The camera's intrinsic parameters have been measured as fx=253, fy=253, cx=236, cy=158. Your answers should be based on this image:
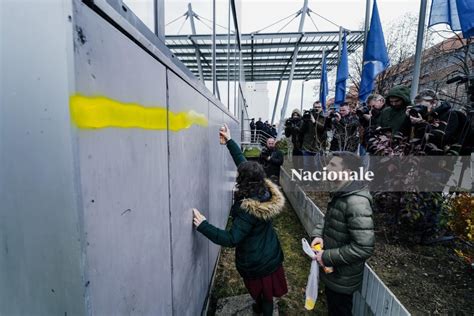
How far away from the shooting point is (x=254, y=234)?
2209 mm

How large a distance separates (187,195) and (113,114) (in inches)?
43.1

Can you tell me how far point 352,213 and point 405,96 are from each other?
248 centimetres

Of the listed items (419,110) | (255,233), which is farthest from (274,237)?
(419,110)

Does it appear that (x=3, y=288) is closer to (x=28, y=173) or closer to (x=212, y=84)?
(x=28, y=173)

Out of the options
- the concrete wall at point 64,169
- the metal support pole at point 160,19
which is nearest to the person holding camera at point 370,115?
the metal support pole at point 160,19

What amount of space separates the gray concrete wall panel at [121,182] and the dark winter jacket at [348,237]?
1.42 m

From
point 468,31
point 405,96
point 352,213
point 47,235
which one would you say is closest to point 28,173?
point 47,235

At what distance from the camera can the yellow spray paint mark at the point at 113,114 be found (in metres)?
0.64

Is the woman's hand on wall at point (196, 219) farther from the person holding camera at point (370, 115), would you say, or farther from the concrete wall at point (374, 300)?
the person holding camera at point (370, 115)

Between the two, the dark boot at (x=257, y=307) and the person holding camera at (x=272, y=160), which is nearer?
the dark boot at (x=257, y=307)

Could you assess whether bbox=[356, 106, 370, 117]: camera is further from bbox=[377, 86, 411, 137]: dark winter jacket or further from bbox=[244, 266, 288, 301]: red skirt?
bbox=[244, 266, 288, 301]: red skirt

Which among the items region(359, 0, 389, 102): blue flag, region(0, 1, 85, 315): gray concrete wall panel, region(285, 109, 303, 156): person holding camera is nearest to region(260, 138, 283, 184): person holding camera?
region(285, 109, 303, 156): person holding camera

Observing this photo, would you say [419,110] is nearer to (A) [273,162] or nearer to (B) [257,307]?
(B) [257,307]

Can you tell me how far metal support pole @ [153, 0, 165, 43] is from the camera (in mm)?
1340
